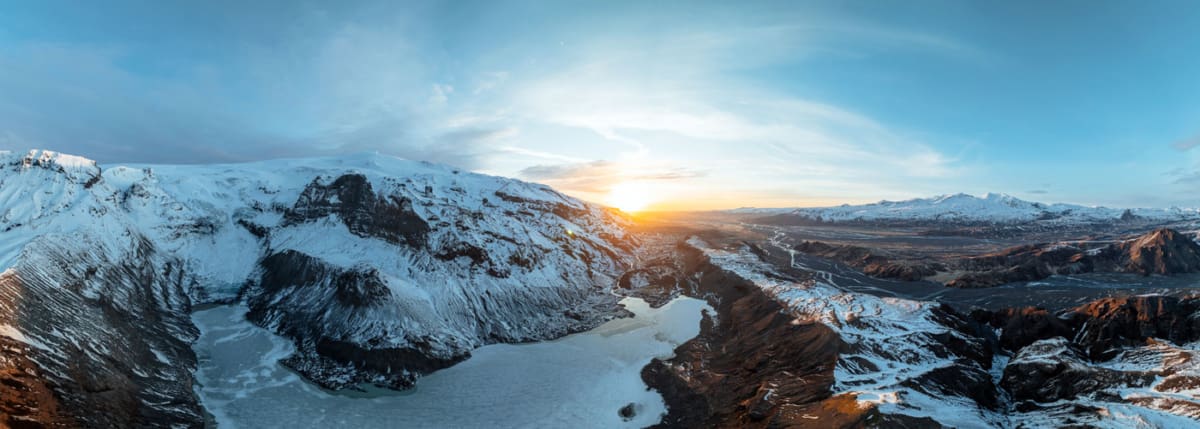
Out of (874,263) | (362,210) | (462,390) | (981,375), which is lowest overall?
(462,390)

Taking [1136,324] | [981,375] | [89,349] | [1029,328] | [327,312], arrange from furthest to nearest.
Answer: [327,312]
[1029,328]
[1136,324]
[981,375]
[89,349]

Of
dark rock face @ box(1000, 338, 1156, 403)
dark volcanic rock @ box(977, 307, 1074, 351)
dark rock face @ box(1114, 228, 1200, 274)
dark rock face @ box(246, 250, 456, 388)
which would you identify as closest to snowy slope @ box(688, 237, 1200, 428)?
dark rock face @ box(1000, 338, 1156, 403)

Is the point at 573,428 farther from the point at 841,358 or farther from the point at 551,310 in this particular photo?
the point at 551,310

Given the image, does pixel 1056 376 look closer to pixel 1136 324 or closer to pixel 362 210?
pixel 1136 324

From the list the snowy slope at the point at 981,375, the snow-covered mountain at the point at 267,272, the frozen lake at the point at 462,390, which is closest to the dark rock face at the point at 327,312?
the snow-covered mountain at the point at 267,272

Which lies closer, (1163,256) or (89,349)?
(89,349)

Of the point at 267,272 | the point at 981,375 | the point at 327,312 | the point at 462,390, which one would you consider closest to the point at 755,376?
the point at 981,375
